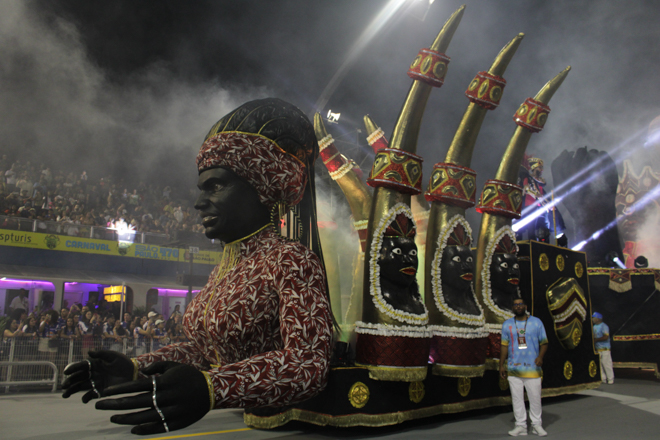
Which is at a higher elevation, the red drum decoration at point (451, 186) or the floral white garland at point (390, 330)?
the red drum decoration at point (451, 186)

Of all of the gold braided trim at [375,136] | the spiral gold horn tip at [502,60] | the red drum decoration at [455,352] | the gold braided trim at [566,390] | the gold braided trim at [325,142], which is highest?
the spiral gold horn tip at [502,60]

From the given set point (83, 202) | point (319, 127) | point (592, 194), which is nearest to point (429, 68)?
point (319, 127)

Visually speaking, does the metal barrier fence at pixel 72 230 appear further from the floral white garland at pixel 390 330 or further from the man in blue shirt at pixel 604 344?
the floral white garland at pixel 390 330

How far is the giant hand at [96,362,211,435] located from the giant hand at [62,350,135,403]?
70cm

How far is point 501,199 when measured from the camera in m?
5.09

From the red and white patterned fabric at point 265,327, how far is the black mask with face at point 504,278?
9.94 feet

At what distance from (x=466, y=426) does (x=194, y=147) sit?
1828 centimetres

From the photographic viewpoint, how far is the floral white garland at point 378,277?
3.69 m

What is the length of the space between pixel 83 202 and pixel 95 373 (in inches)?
575

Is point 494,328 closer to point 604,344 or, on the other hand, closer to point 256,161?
point 256,161

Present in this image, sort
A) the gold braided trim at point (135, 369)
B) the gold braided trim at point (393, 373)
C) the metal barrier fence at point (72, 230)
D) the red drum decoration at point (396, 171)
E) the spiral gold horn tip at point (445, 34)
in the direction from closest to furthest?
the gold braided trim at point (135, 369), the gold braided trim at point (393, 373), the red drum decoration at point (396, 171), the spiral gold horn tip at point (445, 34), the metal barrier fence at point (72, 230)

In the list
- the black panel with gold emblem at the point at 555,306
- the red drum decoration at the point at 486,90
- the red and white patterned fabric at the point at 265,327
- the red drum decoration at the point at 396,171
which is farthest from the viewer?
the black panel with gold emblem at the point at 555,306

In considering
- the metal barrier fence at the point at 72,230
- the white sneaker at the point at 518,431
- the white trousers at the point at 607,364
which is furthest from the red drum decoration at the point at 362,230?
the metal barrier fence at the point at 72,230

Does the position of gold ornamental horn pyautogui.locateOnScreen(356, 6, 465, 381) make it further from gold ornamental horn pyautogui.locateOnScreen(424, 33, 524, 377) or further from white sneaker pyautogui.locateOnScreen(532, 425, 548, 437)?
white sneaker pyautogui.locateOnScreen(532, 425, 548, 437)
